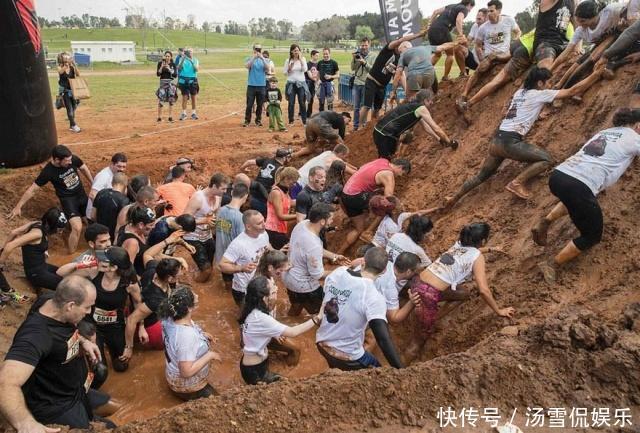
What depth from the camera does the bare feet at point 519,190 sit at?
5.95m

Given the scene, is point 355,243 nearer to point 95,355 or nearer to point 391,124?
point 391,124

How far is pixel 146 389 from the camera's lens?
5.00 metres

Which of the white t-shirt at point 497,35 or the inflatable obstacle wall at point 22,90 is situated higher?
the white t-shirt at point 497,35

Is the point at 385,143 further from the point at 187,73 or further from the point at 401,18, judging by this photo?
the point at 187,73

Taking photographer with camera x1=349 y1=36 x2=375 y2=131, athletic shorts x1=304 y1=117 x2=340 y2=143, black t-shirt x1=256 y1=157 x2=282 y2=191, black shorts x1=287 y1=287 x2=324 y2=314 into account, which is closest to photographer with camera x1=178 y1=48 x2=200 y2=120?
photographer with camera x1=349 y1=36 x2=375 y2=131

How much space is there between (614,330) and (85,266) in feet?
16.0

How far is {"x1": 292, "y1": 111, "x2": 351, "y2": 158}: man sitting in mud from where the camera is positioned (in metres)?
9.18

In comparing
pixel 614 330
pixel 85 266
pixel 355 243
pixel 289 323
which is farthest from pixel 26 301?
pixel 614 330

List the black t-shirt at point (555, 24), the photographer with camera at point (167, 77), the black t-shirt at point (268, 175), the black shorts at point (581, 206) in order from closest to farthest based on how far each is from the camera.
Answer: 1. the black shorts at point (581, 206)
2. the black t-shirt at point (555, 24)
3. the black t-shirt at point (268, 175)
4. the photographer with camera at point (167, 77)

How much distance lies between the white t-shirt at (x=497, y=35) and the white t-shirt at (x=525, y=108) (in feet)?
9.79

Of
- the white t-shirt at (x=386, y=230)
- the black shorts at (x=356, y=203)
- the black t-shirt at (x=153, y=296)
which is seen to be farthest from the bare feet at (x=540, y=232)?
the black t-shirt at (x=153, y=296)

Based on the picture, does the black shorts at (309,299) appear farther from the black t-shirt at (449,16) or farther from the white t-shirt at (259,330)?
the black t-shirt at (449,16)

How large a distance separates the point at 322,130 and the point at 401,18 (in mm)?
3865

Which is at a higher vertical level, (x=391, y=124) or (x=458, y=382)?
(x=391, y=124)
